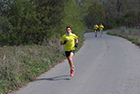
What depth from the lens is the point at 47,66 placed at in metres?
8.98

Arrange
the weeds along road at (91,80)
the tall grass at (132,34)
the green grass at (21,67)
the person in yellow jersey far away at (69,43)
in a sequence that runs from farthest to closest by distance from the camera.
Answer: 1. the tall grass at (132,34)
2. the person in yellow jersey far away at (69,43)
3. the green grass at (21,67)
4. the weeds along road at (91,80)

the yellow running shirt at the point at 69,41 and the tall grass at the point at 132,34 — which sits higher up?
the yellow running shirt at the point at 69,41

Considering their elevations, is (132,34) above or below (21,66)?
below

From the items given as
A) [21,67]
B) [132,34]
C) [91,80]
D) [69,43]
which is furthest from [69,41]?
→ [132,34]

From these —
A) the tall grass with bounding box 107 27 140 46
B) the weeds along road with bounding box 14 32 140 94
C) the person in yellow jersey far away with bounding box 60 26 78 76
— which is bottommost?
the weeds along road with bounding box 14 32 140 94

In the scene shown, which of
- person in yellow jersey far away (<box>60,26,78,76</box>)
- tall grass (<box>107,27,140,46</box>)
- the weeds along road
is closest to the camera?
the weeds along road

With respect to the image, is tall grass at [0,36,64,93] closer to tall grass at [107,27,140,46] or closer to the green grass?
the green grass

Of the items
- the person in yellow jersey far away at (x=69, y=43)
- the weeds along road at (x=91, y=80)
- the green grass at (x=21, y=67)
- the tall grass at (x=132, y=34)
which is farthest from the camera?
the tall grass at (x=132, y=34)

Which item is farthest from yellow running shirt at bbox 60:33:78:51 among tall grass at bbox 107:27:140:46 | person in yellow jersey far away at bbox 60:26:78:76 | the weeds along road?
tall grass at bbox 107:27:140:46

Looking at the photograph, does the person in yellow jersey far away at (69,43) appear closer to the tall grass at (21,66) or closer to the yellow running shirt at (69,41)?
the yellow running shirt at (69,41)

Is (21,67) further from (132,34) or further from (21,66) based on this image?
(132,34)

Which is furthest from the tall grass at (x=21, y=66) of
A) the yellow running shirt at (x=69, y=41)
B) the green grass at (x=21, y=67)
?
the yellow running shirt at (x=69, y=41)

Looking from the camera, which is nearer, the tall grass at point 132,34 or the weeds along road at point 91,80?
Answer: the weeds along road at point 91,80

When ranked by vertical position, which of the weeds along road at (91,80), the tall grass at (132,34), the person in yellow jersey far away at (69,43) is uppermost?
the person in yellow jersey far away at (69,43)
